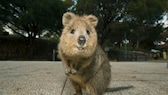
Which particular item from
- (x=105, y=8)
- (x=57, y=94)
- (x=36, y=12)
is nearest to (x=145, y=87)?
(x=57, y=94)

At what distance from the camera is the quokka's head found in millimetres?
2539

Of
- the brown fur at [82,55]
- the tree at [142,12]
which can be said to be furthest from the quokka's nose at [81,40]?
the tree at [142,12]

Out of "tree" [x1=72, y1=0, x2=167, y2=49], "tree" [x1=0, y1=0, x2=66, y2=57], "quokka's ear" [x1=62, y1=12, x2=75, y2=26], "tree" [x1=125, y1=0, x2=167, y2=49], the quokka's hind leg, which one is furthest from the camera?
"tree" [x1=72, y1=0, x2=167, y2=49]

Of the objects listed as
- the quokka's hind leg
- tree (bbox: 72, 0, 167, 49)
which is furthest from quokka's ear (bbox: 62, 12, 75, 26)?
tree (bbox: 72, 0, 167, 49)

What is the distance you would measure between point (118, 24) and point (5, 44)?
13.4 metres

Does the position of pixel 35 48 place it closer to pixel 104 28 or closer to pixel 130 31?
pixel 104 28

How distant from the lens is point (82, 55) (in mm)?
2609

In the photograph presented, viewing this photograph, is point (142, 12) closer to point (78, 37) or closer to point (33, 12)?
point (33, 12)

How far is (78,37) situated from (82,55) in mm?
182

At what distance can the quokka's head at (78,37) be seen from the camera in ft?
8.33

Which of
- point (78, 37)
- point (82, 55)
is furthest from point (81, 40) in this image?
point (82, 55)

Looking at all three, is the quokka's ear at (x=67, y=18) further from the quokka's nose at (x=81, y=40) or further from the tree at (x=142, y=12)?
the tree at (x=142, y=12)

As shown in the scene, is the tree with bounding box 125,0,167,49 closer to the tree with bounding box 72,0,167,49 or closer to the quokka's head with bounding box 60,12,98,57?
the tree with bounding box 72,0,167,49

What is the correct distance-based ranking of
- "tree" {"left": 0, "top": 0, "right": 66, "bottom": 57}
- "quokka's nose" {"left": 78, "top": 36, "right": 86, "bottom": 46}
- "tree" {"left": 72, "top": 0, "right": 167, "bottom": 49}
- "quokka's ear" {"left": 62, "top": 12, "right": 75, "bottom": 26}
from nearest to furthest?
1. "quokka's nose" {"left": 78, "top": 36, "right": 86, "bottom": 46}
2. "quokka's ear" {"left": 62, "top": 12, "right": 75, "bottom": 26}
3. "tree" {"left": 0, "top": 0, "right": 66, "bottom": 57}
4. "tree" {"left": 72, "top": 0, "right": 167, "bottom": 49}
